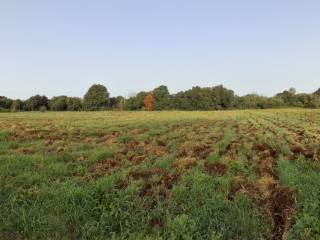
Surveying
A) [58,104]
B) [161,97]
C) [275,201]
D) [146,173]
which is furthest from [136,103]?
[275,201]

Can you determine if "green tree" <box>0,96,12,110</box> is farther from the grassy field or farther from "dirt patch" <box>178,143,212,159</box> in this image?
the grassy field

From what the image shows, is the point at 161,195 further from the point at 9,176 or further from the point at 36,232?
the point at 9,176

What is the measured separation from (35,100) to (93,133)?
82076mm

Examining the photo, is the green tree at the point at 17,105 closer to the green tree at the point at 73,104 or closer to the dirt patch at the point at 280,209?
the green tree at the point at 73,104

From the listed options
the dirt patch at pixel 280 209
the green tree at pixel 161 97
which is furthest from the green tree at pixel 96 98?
the dirt patch at pixel 280 209

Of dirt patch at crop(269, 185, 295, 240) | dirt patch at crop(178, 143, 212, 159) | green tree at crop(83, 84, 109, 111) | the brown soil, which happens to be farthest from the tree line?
dirt patch at crop(269, 185, 295, 240)

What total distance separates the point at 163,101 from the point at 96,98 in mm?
19274

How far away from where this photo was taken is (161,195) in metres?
6.55

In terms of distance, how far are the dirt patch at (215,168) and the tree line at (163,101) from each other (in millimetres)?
78825

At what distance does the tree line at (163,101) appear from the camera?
87188 mm

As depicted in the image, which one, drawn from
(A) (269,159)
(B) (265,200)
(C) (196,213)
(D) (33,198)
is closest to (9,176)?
(D) (33,198)

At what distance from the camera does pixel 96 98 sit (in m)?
96.3

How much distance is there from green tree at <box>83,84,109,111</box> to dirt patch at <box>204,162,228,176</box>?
289 feet

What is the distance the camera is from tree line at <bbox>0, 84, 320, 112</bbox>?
8719 centimetres
